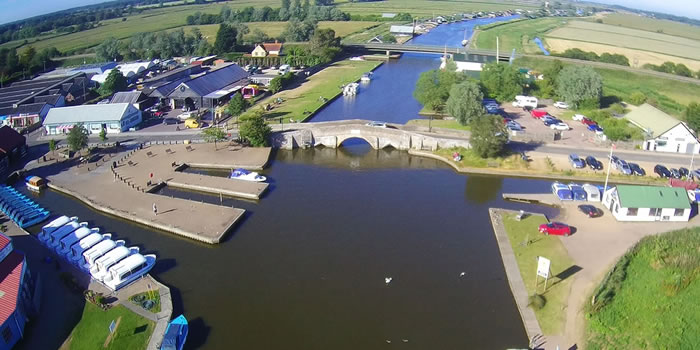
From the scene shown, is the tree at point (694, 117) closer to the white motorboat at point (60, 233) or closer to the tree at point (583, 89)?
the tree at point (583, 89)

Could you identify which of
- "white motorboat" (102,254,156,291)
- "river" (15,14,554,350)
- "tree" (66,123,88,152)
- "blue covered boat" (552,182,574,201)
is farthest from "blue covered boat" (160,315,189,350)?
"tree" (66,123,88,152)

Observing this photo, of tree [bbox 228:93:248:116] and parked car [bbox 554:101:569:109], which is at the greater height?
tree [bbox 228:93:248:116]

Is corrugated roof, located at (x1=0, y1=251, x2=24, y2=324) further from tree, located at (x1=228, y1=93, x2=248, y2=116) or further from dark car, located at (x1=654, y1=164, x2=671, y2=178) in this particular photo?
dark car, located at (x1=654, y1=164, x2=671, y2=178)

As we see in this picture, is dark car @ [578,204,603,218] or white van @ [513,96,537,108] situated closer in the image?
dark car @ [578,204,603,218]

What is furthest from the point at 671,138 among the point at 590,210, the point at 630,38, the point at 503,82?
the point at 630,38

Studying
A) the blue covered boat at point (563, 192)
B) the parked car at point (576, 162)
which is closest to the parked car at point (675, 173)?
the parked car at point (576, 162)

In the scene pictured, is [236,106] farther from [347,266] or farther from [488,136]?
[347,266]

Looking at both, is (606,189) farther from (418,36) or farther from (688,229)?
(418,36)
